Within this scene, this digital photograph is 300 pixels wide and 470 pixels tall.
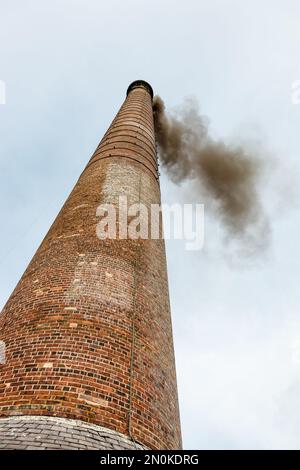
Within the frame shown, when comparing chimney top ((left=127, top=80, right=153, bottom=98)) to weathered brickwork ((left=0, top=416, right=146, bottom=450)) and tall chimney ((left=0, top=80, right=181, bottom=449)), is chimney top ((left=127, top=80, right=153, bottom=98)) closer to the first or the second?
tall chimney ((left=0, top=80, right=181, bottom=449))

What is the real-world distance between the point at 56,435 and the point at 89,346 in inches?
45.8

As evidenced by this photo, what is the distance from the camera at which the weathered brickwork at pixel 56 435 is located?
3.12m

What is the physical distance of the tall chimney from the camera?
3590 millimetres

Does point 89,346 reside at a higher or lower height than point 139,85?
lower

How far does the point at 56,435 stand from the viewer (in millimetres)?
3277

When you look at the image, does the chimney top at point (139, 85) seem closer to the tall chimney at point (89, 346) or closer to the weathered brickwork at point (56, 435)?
the tall chimney at point (89, 346)

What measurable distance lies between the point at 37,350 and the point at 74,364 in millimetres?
467

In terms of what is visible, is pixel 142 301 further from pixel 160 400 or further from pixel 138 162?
pixel 138 162

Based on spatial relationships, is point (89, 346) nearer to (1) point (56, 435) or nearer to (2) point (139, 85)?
(1) point (56, 435)

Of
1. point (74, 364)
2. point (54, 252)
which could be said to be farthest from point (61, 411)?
point (54, 252)

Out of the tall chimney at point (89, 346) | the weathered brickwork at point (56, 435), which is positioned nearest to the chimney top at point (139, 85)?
the tall chimney at point (89, 346)

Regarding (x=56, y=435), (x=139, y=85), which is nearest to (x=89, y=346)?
(x=56, y=435)

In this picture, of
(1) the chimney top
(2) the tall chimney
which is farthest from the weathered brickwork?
(1) the chimney top

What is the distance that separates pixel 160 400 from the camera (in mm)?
4449
